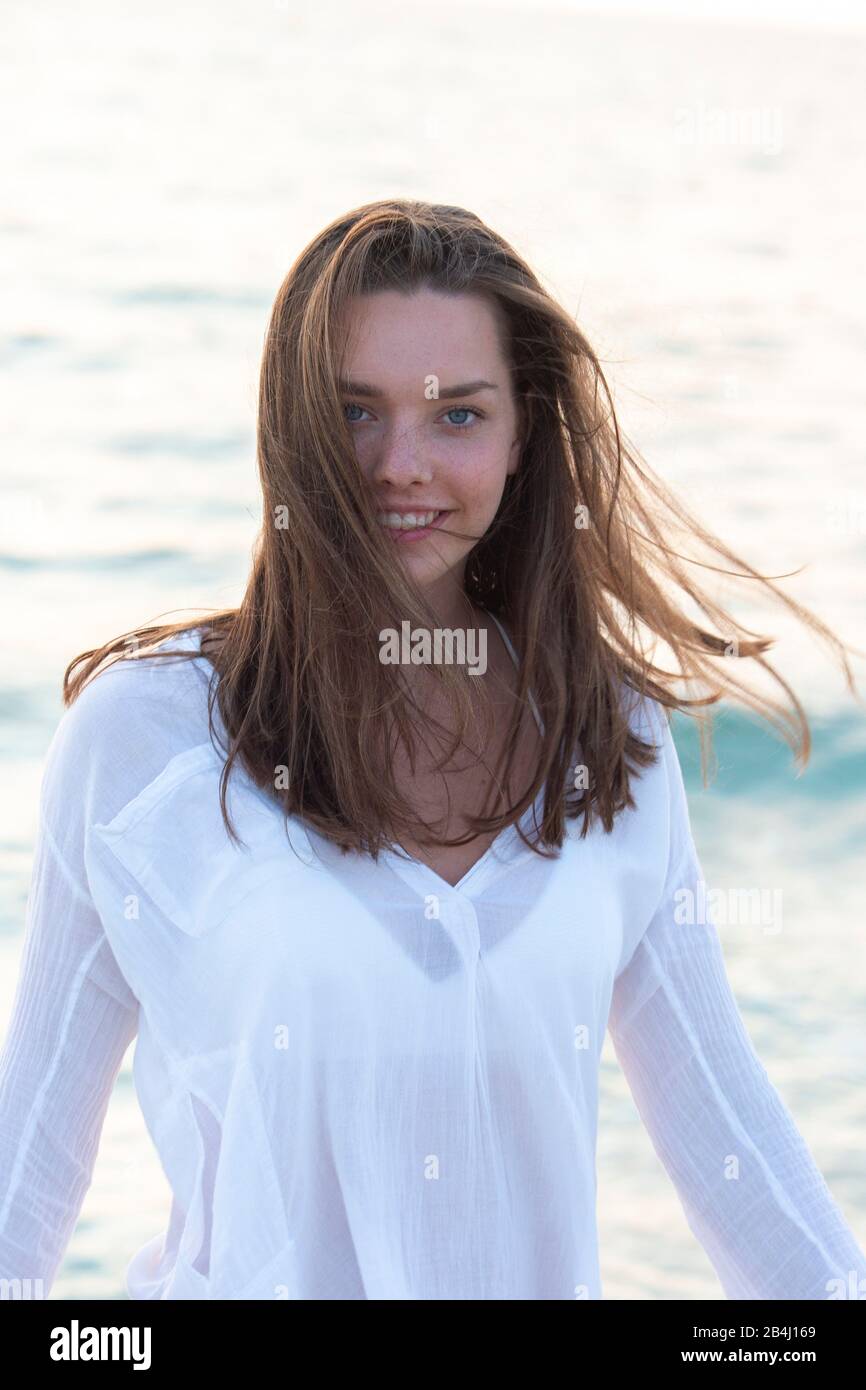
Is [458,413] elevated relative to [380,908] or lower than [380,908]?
elevated

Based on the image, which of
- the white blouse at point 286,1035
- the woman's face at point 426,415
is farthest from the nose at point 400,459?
the white blouse at point 286,1035

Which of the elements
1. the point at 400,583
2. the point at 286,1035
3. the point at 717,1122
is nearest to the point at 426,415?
the point at 400,583

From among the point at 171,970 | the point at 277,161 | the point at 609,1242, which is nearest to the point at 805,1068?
the point at 609,1242

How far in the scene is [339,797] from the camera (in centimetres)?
193

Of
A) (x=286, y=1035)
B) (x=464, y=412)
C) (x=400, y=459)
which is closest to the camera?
(x=286, y=1035)

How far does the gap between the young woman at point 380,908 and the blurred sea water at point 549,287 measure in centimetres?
41

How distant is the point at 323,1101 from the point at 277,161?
52.5 feet

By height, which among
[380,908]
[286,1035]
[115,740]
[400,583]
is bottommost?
[286,1035]

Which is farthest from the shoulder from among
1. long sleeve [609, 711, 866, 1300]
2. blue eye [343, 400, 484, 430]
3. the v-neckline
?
long sleeve [609, 711, 866, 1300]

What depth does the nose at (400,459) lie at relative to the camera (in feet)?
6.43

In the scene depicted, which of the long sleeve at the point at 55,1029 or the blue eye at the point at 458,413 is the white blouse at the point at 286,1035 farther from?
the blue eye at the point at 458,413

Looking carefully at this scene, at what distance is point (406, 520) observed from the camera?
2021 mm

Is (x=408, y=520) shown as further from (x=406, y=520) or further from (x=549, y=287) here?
(x=549, y=287)

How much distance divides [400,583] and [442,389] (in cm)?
22
